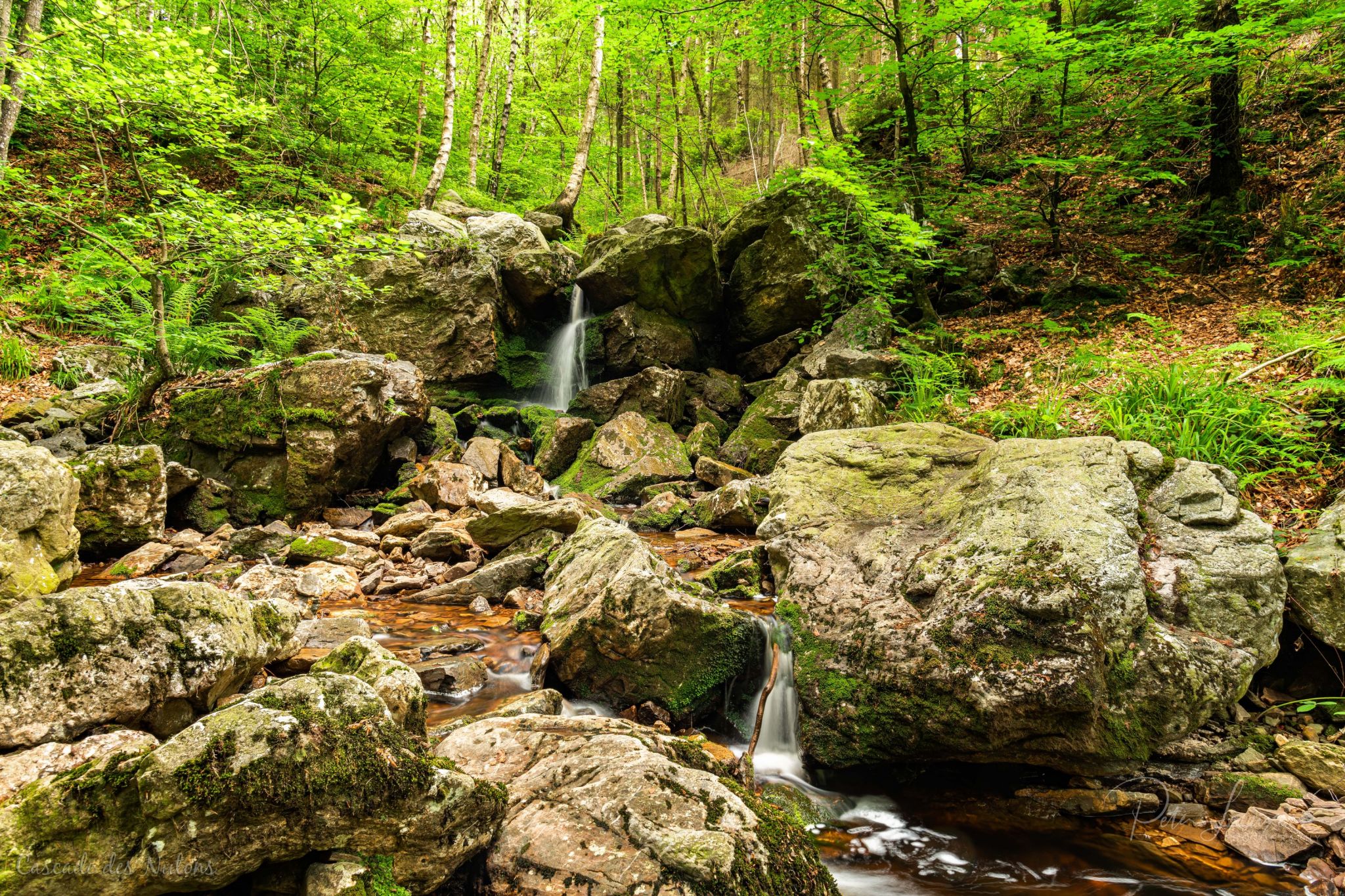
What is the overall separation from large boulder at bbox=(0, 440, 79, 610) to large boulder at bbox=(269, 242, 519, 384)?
6.42 m

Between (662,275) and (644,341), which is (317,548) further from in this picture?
(662,275)

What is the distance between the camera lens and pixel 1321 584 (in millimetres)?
3789

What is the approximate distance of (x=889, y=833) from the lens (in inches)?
136

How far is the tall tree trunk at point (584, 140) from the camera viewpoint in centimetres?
1541

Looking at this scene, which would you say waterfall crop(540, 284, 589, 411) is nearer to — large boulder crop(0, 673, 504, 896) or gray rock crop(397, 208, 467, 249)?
gray rock crop(397, 208, 467, 249)

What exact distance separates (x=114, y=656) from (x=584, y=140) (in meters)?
16.2

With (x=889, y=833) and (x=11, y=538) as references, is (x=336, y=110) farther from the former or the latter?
(x=889, y=833)

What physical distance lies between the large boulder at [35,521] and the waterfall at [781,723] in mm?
5559

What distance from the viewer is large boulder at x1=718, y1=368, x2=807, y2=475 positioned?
10.5 m

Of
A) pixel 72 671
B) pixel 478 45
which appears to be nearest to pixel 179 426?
pixel 72 671

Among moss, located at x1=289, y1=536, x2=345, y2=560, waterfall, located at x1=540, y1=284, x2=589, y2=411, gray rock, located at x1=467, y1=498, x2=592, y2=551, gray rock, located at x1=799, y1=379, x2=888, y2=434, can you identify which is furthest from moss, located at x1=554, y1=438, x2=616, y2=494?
moss, located at x1=289, y1=536, x2=345, y2=560

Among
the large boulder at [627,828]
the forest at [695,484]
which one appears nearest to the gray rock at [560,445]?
the forest at [695,484]

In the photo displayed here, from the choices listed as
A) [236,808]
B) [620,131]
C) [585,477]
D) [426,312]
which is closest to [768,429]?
[585,477]

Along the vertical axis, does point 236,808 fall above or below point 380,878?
above
